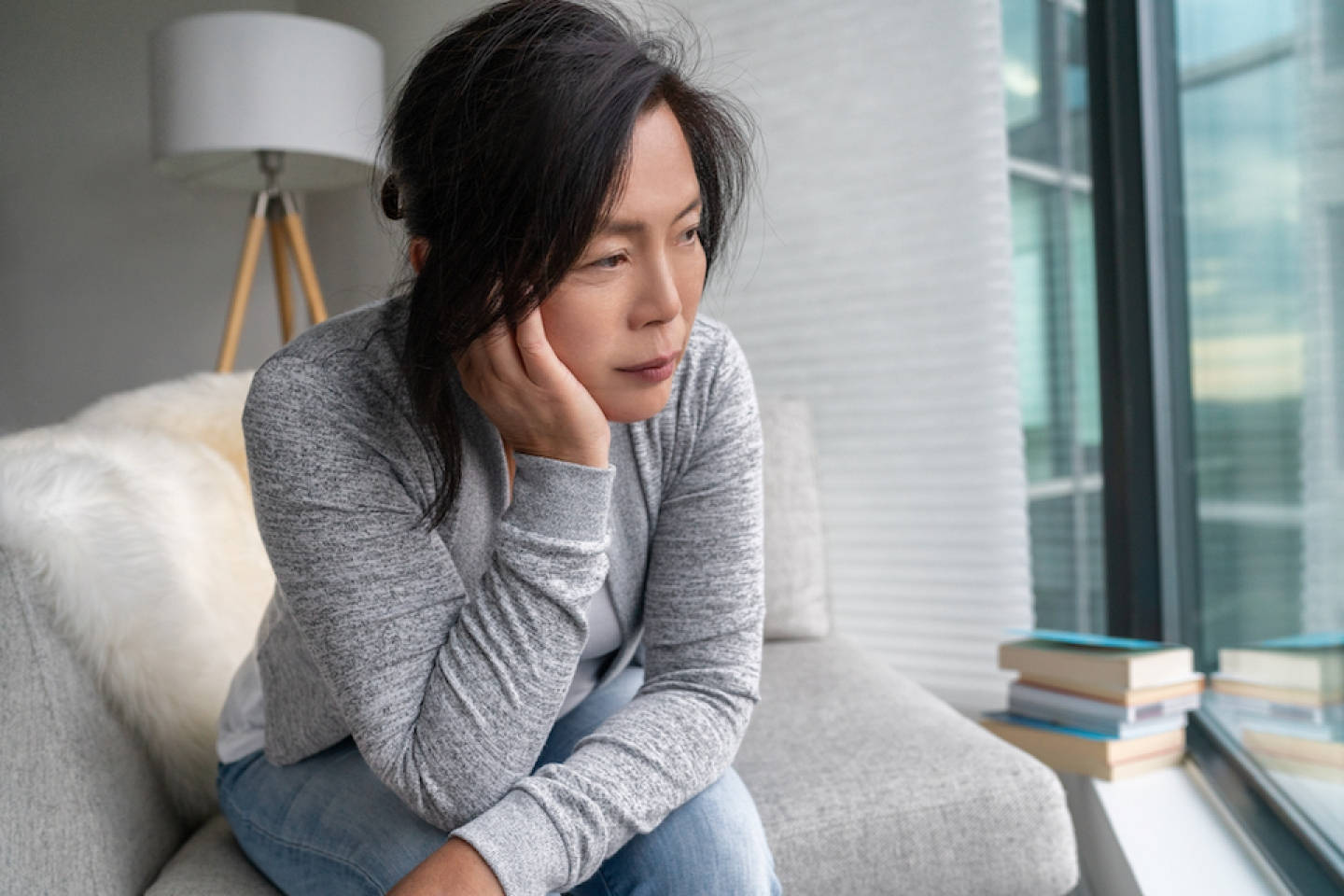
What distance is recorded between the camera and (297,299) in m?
3.39

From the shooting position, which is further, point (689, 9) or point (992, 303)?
point (689, 9)

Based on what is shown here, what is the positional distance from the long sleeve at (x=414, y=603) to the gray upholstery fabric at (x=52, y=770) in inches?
10.6

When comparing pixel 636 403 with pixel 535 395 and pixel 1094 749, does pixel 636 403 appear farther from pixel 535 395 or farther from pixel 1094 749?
pixel 1094 749

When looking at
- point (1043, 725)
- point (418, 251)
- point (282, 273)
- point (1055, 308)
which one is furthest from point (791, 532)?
point (282, 273)

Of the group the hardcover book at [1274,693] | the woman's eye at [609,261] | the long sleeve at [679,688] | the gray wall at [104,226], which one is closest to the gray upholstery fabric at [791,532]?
the hardcover book at [1274,693]

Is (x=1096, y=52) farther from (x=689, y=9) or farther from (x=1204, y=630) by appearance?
(x=1204, y=630)

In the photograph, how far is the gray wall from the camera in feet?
9.78

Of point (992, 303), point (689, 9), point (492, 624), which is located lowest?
point (492, 624)

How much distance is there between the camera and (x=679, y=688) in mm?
912

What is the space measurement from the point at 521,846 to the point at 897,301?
1.50 m

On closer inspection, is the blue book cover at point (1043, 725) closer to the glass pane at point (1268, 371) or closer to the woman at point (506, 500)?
the glass pane at point (1268, 371)

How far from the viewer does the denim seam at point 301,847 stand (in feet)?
2.72

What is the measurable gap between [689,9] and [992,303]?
91 cm

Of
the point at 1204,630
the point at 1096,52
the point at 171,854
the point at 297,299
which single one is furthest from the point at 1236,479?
the point at 297,299
